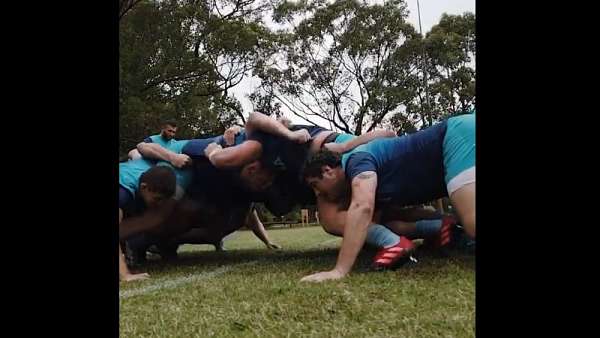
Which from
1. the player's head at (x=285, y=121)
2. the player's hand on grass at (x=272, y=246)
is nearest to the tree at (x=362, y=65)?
the player's head at (x=285, y=121)

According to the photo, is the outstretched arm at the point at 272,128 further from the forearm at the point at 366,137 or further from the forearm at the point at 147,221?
the forearm at the point at 147,221

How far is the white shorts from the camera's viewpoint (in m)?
2.50

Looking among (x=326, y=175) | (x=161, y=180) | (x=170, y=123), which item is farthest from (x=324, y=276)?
(x=170, y=123)

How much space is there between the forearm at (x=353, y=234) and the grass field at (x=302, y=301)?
2.7 inches

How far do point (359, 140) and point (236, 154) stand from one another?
2.50ft

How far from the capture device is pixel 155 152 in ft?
11.0

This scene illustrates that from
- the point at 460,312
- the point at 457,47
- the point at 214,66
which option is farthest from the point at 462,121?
the point at 214,66

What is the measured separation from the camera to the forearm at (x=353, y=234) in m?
2.58

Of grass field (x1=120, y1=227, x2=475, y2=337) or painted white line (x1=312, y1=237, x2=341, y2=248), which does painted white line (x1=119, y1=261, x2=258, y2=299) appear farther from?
painted white line (x1=312, y1=237, x2=341, y2=248)

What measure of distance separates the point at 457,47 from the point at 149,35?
1.93 metres

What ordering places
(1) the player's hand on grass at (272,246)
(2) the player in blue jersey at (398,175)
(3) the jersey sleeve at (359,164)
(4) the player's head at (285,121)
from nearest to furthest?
(2) the player in blue jersey at (398,175) < (3) the jersey sleeve at (359,164) < (4) the player's head at (285,121) < (1) the player's hand on grass at (272,246)

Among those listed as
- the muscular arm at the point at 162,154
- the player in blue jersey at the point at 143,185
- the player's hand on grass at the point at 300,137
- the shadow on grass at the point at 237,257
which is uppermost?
the player's hand on grass at the point at 300,137

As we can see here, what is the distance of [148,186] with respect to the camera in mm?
3238
